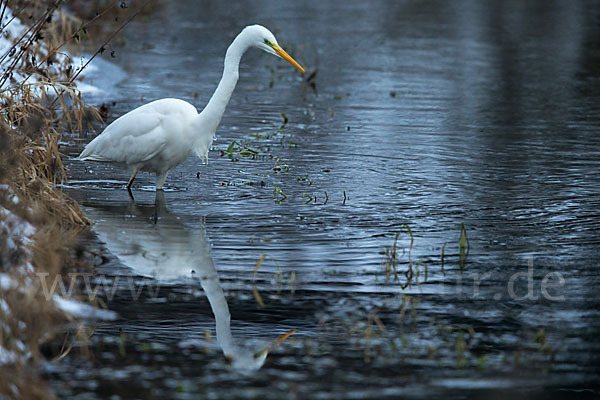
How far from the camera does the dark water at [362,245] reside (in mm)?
4465

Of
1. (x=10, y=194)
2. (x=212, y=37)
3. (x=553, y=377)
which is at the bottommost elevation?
(x=553, y=377)

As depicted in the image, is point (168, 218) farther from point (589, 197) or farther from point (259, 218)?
point (589, 197)

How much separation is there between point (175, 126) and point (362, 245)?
2134 mm

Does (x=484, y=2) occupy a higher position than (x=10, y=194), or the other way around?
(x=484, y=2)

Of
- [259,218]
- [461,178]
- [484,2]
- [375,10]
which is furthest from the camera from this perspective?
[484,2]

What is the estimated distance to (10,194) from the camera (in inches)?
232

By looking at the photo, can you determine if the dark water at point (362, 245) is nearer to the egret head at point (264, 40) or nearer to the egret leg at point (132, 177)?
the egret leg at point (132, 177)

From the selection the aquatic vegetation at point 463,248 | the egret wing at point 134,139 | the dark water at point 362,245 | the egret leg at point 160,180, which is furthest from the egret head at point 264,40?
the aquatic vegetation at point 463,248

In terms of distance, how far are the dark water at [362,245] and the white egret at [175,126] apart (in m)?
0.39

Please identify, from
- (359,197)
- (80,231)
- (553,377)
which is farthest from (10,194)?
(553,377)

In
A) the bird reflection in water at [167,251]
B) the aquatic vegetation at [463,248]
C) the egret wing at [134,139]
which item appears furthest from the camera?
the egret wing at [134,139]

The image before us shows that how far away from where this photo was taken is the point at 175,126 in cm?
766

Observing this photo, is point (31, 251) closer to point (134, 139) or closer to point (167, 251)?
point (167, 251)

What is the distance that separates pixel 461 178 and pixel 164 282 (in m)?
3.78
